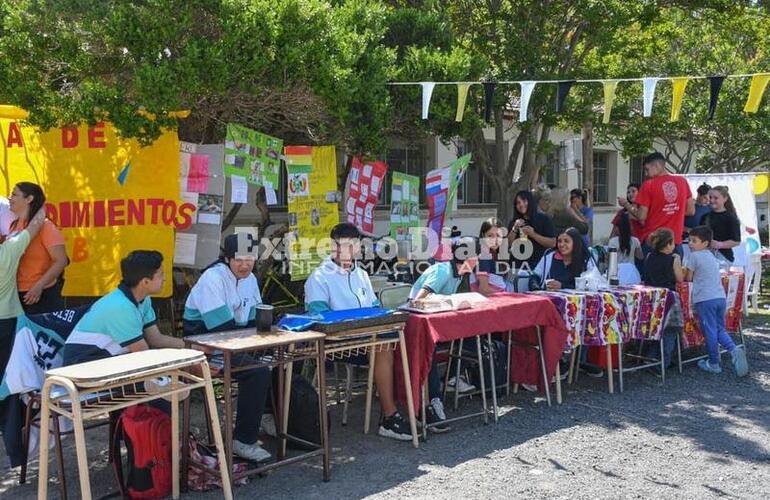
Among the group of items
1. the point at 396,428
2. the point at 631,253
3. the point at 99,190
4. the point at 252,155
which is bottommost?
the point at 396,428

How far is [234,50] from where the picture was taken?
214 inches

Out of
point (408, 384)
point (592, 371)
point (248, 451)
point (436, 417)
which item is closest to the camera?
point (248, 451)

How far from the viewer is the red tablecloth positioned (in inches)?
197

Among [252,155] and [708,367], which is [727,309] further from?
[252,155]

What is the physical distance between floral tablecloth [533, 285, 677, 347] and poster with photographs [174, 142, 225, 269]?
292 centimetres

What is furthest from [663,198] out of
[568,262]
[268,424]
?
[268,424]

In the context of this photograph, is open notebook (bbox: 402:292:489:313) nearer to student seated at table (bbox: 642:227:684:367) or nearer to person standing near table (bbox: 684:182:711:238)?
student seated at table (bbox: 642:227:684:367)

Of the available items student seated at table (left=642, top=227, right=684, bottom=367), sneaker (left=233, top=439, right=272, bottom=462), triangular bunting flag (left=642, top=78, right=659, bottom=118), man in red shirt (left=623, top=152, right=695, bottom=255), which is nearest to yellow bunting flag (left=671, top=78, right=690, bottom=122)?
triangular bunting flag (left=642, top=78, right=659, bottom=118)

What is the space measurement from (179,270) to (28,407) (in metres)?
2.86

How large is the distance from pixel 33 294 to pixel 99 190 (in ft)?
4.75

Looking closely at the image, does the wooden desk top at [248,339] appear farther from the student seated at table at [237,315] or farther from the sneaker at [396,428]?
the sneaker at [396,428]

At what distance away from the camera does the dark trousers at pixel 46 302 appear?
17.3ft

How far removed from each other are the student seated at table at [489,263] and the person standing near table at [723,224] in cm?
326

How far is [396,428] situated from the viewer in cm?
516
